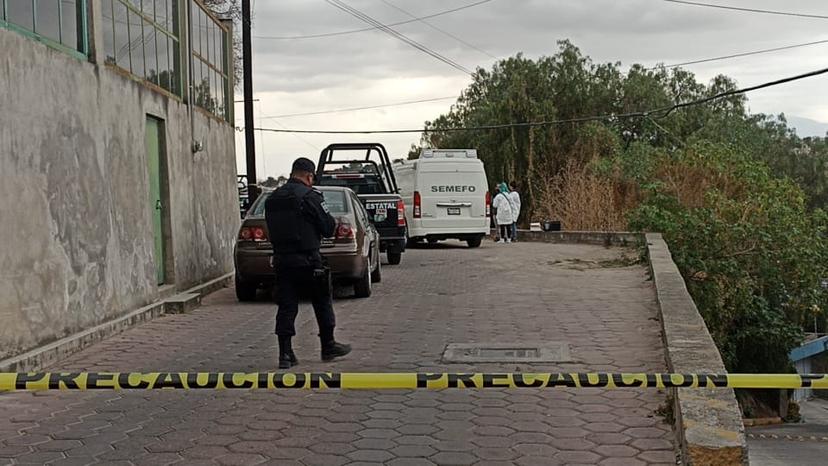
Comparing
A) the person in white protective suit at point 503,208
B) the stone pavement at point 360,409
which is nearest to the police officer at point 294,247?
the stone pavement at point 360,409

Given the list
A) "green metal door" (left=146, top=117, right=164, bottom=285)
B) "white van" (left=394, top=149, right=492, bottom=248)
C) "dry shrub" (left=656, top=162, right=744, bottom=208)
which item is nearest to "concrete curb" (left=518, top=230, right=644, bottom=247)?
"dry shrub" (left=656, top=162, right=744, bottom=208)

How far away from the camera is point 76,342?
8203 millimetres

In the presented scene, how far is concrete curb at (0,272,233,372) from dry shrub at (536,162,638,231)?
17.9m

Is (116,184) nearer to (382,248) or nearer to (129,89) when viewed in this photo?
(129,89)

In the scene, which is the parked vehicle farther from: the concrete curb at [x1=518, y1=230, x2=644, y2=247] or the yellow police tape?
the concrete curb at [x1=518, y1=230, x2=644, y2=247]

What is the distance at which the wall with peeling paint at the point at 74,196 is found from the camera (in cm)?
727

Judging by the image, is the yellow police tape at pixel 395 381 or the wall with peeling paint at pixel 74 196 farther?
the wall with peeling paint at pixel 74 196

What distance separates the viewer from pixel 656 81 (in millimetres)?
50594

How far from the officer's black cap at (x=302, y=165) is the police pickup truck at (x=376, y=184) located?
898 cm

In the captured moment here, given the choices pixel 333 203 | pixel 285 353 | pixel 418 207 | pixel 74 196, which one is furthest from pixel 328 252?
pixel 418 207

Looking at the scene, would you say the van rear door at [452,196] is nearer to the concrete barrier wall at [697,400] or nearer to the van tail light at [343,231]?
the van tail light at [343,231]

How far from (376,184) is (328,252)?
26.1ft

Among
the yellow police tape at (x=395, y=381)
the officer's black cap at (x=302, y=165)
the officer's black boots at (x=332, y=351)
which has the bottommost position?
the officer's black boots at (x=332, y=351)

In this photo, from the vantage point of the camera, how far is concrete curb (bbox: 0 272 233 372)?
23.2 feet
